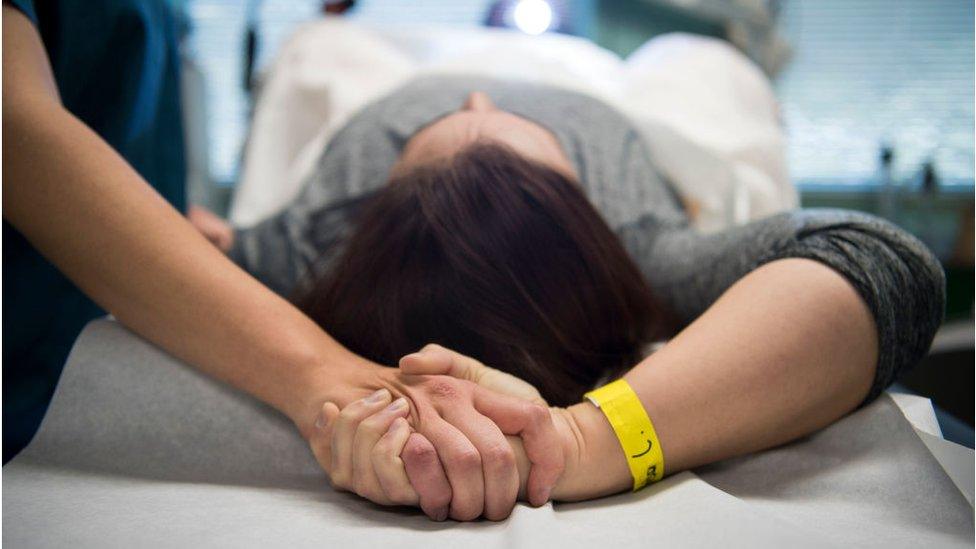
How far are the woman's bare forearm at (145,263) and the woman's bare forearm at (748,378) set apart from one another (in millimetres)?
216

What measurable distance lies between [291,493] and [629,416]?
250 millimetres

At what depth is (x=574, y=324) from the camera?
0.58 m

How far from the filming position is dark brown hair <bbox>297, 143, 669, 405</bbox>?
0.56 meters

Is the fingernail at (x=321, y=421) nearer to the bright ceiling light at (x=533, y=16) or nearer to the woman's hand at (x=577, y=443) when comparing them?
the woman's hand at (x=577, y=443)

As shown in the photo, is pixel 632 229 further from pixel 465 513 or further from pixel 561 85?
pixel 465 513

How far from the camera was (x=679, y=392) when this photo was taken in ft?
1.64

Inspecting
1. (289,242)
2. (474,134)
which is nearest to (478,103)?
(474,134)

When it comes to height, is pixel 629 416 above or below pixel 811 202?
above

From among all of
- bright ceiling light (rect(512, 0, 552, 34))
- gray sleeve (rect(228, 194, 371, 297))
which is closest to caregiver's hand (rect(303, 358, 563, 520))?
gray sleeve (rect(228, 194, 371, 297))

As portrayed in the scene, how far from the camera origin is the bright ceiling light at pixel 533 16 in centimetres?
166

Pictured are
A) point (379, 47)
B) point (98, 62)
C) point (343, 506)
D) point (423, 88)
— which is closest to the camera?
point (343, 506)

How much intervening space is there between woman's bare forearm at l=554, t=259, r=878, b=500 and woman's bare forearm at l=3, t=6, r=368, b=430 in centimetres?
22

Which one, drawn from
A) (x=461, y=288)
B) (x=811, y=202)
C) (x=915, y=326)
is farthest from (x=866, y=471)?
(x=811, y=202)

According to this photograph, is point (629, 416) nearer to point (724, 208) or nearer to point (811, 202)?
point (724, 208)
